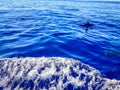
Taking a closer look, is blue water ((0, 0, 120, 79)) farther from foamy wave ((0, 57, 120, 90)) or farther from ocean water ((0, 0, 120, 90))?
foamy wave ((0, 57, 120, 90))

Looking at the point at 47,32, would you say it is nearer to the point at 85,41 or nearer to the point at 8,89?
the point at 85,41

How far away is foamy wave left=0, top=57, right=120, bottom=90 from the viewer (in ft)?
19.5

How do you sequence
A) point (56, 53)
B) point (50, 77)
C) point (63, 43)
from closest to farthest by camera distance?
point (50, 77) → point (56, 53) → point (63, 43)

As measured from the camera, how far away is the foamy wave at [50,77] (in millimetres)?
5934

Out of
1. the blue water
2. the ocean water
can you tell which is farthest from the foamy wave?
the blue water

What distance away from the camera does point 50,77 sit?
6.20m

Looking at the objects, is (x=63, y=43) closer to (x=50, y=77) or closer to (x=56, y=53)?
(x=56, y=53)

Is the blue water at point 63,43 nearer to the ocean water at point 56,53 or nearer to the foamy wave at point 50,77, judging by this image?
the ocean water at point 56,53

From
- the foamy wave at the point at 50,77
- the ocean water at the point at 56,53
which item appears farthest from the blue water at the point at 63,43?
the foamy wave at the point at 50,77

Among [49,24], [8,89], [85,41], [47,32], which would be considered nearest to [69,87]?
[8,89]

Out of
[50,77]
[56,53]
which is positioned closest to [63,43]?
[56,53]

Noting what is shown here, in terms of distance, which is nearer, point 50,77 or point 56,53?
point 50,77

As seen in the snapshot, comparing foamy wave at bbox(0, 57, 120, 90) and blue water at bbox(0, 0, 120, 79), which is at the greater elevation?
foamy wave at bbox(0, 57, 120, 90)

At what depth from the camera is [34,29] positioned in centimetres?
1345
